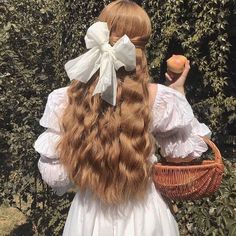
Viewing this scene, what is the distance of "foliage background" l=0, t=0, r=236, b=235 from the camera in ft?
11.3

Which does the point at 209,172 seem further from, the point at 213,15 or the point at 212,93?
the point at 212,93

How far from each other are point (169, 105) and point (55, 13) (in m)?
2.86

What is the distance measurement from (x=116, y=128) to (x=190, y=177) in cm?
32

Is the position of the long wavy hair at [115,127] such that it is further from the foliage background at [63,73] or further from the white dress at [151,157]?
the foliage background at [63,73]

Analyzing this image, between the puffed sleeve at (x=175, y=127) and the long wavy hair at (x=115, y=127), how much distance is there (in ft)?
0.18

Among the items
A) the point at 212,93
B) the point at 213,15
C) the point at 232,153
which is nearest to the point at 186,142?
the point at 213,15

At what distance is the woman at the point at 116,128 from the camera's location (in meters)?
2.01

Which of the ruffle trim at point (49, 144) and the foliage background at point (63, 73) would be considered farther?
the foliage background at point (63, 73)

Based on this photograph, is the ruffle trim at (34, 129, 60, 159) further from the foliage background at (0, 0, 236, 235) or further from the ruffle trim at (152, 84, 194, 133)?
the foliage background at (0, 0, 236, 235)

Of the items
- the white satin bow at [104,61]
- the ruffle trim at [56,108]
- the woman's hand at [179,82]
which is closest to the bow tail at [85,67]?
the white satin bow at [104,61]

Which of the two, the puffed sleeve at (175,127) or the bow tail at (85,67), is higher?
the bow tail at (85,67)

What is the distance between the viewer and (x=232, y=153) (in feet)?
22.2

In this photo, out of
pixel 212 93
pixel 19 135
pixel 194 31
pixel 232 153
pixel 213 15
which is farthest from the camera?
pixel 232 153

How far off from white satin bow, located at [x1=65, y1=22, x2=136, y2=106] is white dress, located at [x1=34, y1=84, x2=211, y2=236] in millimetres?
148
